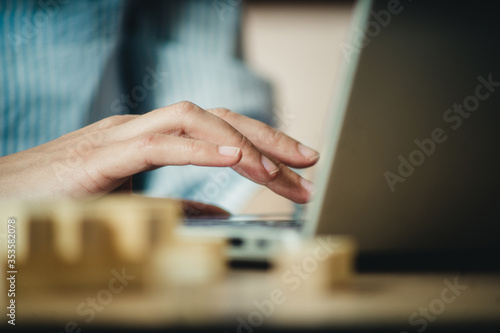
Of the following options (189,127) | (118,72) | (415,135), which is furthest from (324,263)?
(118,72)

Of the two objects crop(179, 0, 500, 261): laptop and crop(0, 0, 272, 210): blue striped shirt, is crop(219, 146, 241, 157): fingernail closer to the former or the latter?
crop(179, 0, 500, 261): laptop

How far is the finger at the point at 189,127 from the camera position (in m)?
0.46

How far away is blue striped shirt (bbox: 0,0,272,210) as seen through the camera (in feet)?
3.75

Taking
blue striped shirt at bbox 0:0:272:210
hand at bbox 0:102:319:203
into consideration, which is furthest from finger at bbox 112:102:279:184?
blue striped shirt at bbox 0:0:272:210

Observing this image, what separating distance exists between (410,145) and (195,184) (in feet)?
3.55

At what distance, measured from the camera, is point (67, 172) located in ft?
1.52

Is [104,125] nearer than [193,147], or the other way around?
[193,147]

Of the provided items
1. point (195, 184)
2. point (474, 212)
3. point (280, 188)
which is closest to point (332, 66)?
point (195, 184)

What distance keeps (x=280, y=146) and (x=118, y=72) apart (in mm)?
1022

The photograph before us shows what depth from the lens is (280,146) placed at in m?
0.51

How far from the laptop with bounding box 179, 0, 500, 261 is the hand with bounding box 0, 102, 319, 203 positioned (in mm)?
132

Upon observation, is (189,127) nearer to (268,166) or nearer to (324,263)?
(268,166)

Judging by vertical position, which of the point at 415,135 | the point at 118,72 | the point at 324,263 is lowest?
the point at 324,263

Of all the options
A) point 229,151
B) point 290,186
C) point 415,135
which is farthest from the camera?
point 290,186
